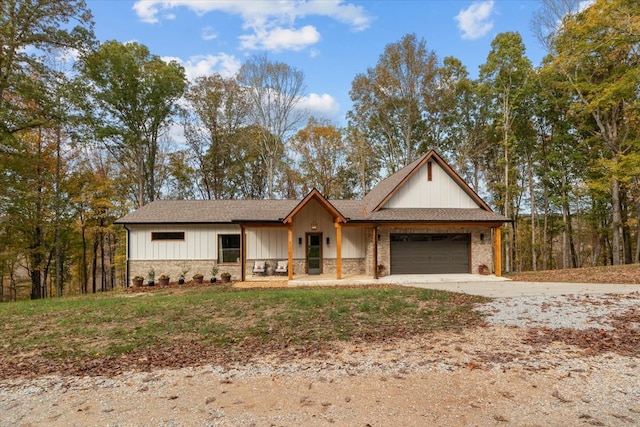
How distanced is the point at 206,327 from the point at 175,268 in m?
10.3

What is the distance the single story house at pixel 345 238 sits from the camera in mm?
15867

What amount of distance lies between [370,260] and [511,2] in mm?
11442

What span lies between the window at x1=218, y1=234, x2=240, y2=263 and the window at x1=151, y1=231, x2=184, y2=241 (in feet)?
6.08

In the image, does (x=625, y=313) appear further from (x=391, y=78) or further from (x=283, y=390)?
(x=391, y=78)

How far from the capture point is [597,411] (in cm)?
341

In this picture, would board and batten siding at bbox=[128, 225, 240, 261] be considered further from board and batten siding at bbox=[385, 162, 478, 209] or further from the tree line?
board and batten siding at bbox=[385, 162, 478, 209]

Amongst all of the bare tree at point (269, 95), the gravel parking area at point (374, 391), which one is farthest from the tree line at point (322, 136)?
the gravel parking area at point (374, 391)

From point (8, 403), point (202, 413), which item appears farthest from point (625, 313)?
point (8, 403)

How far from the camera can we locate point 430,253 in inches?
635

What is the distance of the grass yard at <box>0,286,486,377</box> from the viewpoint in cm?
526

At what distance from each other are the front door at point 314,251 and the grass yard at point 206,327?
6692mm

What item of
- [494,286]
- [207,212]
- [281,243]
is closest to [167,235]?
[207,212]

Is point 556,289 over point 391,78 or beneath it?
beneath

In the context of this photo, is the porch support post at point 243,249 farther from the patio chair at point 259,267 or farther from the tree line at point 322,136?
the tree line at point 322,136
